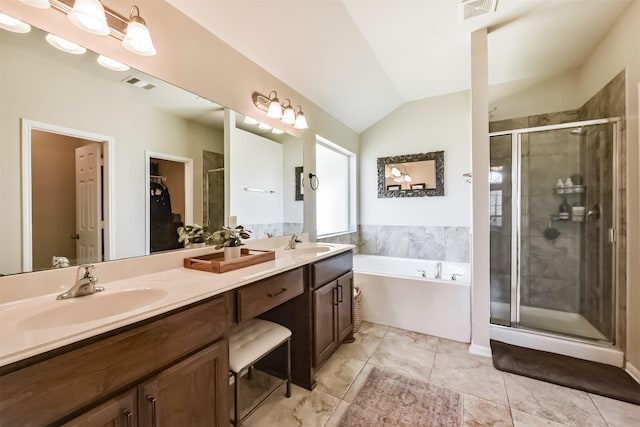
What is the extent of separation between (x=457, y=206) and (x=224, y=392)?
3132 millimetres

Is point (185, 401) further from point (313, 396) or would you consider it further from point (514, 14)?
point (514, 14)

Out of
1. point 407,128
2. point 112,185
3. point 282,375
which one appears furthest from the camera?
point 407,128

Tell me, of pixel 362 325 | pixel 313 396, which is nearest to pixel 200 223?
pixel 313 396

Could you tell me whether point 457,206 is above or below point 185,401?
above

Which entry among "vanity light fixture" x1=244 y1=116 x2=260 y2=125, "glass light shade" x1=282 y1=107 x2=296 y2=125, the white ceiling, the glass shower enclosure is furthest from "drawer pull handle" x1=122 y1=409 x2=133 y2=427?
the glass shower enclosure

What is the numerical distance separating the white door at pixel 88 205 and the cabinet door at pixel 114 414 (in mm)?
652

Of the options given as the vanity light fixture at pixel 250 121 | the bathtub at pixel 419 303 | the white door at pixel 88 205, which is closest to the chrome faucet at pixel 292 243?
the bathtub at pixel 419 303

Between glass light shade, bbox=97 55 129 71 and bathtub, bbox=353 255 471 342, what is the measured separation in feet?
8.03

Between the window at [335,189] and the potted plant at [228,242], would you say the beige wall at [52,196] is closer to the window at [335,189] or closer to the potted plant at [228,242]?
the potted plant at [228,242]

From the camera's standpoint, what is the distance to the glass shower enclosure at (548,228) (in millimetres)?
2340

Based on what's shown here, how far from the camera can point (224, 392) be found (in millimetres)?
1132

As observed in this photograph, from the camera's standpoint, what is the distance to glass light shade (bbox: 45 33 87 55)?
40.6 inches

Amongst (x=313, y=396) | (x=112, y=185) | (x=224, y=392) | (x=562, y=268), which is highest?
(x=112, y=185)

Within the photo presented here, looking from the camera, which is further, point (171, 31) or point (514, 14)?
point (514, 14)
